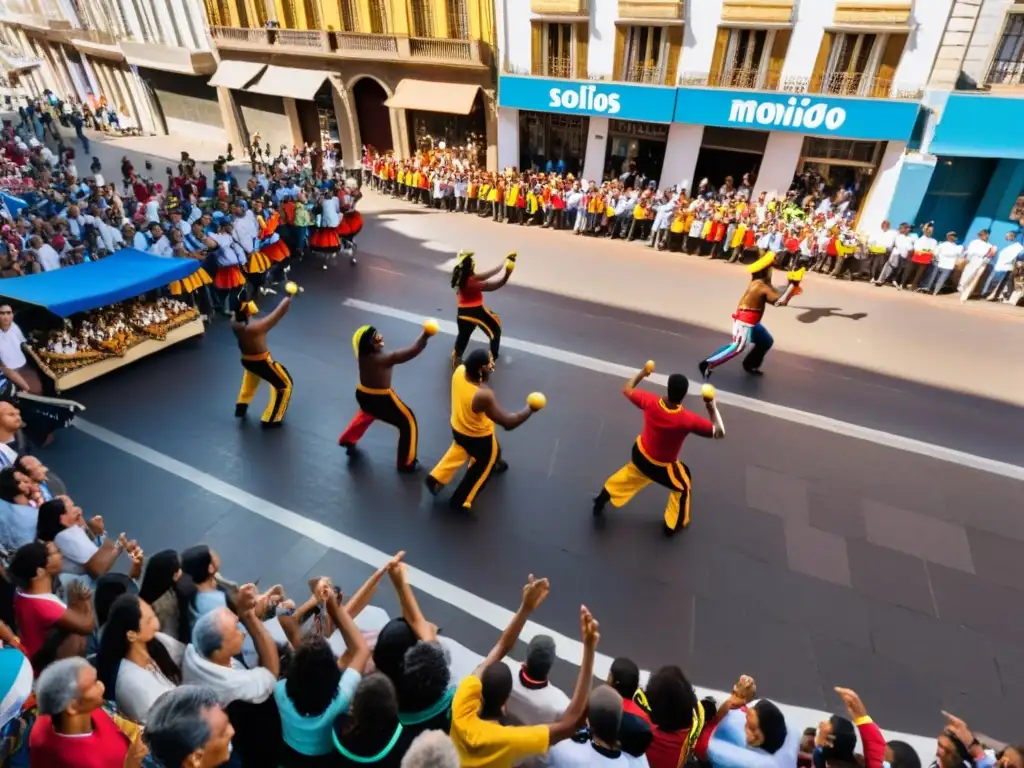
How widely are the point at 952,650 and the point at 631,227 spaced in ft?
37.0

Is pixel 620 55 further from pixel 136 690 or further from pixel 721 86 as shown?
pixel 136 690

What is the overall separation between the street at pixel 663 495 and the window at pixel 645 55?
8165 millimetres

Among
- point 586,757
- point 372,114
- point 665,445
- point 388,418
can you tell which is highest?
point 372,114

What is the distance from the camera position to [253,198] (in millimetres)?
10742

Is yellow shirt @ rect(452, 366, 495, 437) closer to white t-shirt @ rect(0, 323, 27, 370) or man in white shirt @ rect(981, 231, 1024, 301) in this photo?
white t-shirt @ rect(0, 323, 27, 370)

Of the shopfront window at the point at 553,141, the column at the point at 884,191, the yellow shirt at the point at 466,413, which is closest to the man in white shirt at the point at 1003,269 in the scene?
the column at the point at 884,191


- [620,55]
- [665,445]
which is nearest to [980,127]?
[620,55]

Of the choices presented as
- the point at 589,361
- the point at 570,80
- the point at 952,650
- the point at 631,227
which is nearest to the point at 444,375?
the point at 589,361

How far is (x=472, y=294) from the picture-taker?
749 centimetres

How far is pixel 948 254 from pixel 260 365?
11.8 metres

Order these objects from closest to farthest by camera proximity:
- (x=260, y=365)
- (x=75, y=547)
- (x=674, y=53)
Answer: (x=75, y=547) → (x=260, y=365) → (x=674, y=53)

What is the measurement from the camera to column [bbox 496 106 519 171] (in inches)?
689

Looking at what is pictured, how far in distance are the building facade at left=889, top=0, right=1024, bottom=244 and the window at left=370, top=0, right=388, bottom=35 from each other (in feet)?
48.1

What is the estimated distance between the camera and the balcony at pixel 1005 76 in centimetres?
1133
